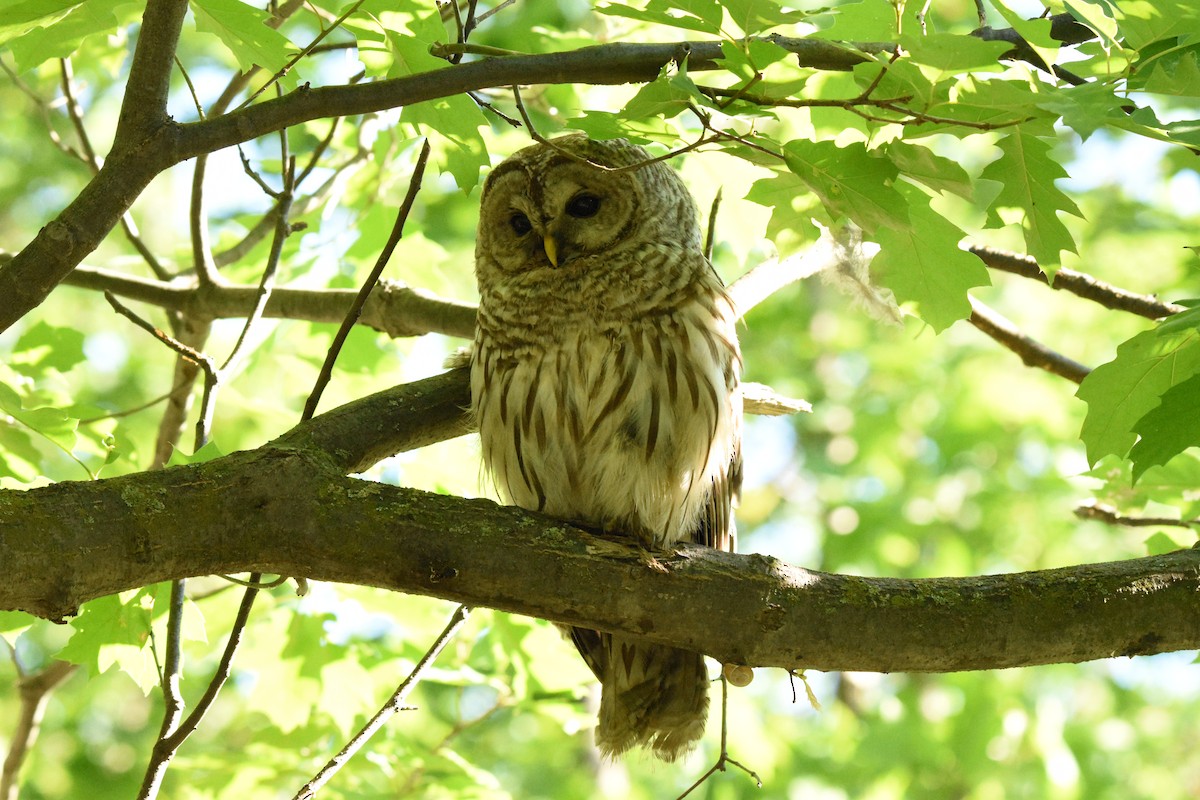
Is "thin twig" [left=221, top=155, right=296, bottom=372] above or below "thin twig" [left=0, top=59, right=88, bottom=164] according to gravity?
below

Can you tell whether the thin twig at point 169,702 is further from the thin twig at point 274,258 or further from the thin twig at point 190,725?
the thin twig at point 274,258

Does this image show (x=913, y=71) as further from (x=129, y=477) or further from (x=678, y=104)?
(x=129, y=477)

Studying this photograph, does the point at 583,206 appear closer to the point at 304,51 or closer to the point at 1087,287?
the point at 304,51

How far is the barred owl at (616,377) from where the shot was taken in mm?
3328

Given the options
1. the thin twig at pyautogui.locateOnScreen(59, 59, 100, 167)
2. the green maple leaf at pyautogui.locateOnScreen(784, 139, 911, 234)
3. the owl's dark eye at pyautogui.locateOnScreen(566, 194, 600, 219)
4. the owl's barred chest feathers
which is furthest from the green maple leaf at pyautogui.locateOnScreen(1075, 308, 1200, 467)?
the thin twig at pyautogui.locateOnScreen(59, 59, 100, 167)

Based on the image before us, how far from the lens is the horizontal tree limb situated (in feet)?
7.24

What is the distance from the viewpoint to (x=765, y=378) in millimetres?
11281

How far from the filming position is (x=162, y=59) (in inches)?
88.5

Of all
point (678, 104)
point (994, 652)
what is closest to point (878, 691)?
point (994, 652)

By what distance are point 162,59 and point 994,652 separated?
2.10 metres

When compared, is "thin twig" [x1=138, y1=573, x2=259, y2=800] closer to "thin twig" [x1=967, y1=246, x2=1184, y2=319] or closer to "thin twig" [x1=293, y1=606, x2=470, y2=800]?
"thin twig" [x1=293, y1=606, x2=470, y2=800]

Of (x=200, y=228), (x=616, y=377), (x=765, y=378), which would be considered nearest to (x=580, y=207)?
(x=616, y=377)

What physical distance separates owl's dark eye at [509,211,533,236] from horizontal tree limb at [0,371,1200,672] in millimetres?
1488

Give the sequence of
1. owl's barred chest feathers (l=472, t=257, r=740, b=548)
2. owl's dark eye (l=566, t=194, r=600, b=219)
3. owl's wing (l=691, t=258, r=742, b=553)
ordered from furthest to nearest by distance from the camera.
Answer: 1. owl's dark eye (l=566, t=194, r=600, b=219)
2. owl's wing (l=691, t=258, r=742, b=553)
3. owl's barred chest feathers (l=472, t=257, r=740, b=548)
